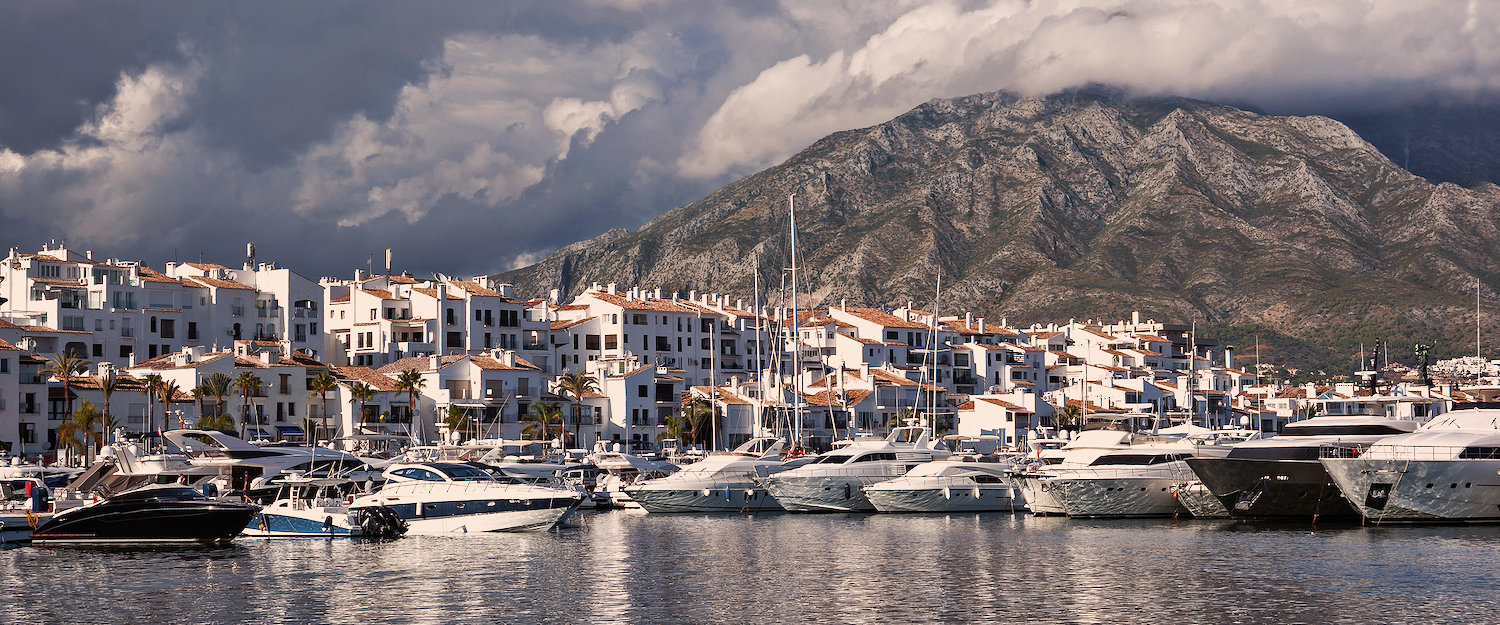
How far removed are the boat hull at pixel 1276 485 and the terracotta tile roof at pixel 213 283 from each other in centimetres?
9303

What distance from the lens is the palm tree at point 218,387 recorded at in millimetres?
103875

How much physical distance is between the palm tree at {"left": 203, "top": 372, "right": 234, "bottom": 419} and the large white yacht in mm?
44810

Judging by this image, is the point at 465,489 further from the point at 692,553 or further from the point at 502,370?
the point at 502,370

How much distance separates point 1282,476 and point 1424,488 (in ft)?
19.5

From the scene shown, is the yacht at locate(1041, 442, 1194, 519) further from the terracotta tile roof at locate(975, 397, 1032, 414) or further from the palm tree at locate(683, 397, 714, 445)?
the terracotta tile roof at locate(975, 397, 1032, 414)

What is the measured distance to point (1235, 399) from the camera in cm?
17162

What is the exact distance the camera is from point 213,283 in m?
132

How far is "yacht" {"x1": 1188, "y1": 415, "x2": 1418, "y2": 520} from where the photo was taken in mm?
62125

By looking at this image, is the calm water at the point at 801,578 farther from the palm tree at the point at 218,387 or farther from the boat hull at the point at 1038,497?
the palm tree at the point at 218,387

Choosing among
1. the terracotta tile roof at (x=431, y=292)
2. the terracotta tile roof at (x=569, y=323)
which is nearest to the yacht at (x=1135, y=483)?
the terracotta tile roof at (x=431, y=292)

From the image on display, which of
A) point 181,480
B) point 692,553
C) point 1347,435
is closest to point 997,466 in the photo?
point 1347,435

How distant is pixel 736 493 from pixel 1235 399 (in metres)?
108

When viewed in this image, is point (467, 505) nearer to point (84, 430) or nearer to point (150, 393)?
point (84, 430)

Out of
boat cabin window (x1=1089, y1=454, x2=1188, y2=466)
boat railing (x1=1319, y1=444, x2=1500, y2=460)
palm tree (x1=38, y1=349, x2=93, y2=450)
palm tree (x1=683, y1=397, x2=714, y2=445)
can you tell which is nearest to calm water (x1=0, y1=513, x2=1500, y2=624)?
boat railing (x1=1319, y1=444, x2=1500, y2=460)
